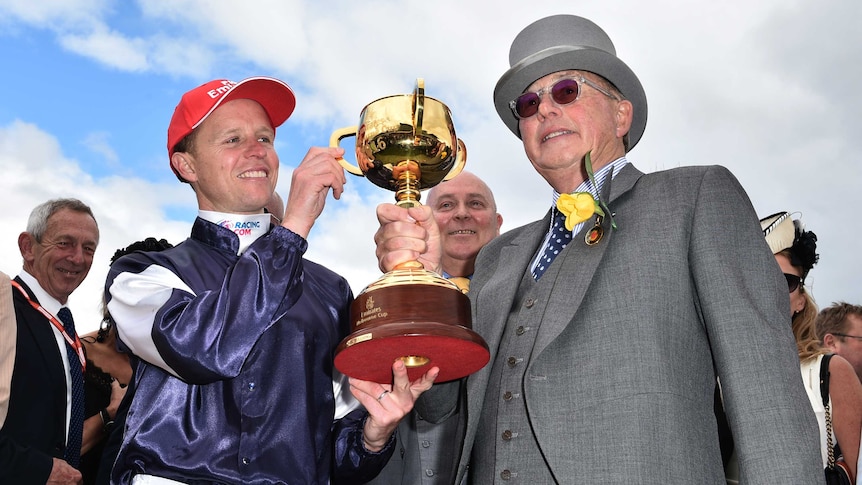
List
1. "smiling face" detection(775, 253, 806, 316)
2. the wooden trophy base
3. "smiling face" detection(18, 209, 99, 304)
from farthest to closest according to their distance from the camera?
"smiling face" detection(18, 209, 99, 304) → "smiling face" detection(775, 253, 806, 316) → the wooden trophy base

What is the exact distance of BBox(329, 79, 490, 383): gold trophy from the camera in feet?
7.95

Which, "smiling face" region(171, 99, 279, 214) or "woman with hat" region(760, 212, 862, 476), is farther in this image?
"woman with hat" region(760, 212, 862, 476)

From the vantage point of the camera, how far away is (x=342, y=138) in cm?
315

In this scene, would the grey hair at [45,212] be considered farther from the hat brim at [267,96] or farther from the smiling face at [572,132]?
the smiling face at [572,132]

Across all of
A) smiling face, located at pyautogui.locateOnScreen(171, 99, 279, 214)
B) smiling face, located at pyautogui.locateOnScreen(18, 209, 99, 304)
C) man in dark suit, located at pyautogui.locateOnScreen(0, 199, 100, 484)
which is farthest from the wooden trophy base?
smiling face, located at pyautogui.locateOnScreen(18, 209, 99, 304)

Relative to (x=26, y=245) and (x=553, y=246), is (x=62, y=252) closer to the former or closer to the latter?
(x=26, y=245)

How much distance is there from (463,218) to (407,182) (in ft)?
9.18

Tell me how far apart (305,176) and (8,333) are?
1.54 metres

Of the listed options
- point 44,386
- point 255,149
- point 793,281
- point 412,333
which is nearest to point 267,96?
point 255,149

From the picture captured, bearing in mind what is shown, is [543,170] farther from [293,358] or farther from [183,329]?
[183,329]

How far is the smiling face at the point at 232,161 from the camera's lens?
314 centimetres

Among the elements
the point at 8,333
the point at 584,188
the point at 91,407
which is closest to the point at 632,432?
the point at 584,188

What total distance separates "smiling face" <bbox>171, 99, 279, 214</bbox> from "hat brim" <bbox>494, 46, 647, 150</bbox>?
102cm

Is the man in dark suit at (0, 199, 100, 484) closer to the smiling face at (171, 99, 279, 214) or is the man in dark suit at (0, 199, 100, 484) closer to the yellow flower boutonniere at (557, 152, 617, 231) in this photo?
the smiling face at (171, 99, 279, 214)
